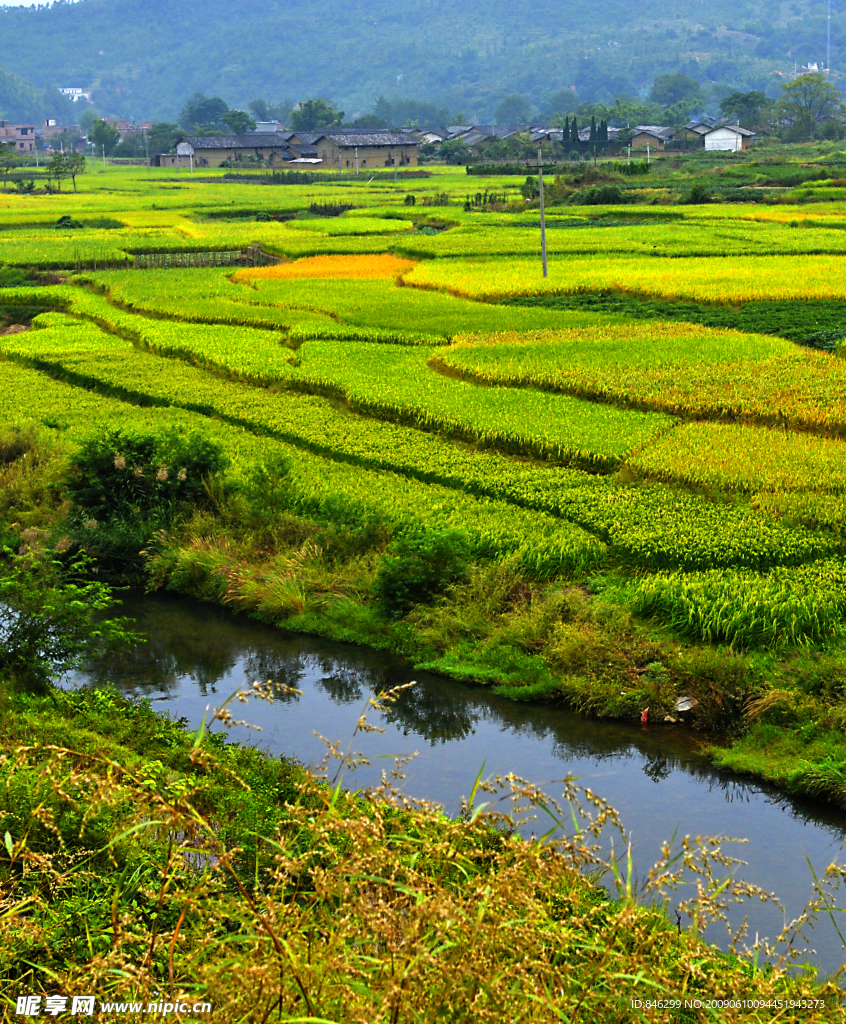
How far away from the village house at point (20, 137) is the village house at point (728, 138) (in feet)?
295

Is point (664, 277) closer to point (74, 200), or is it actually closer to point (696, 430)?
point (696, 430)

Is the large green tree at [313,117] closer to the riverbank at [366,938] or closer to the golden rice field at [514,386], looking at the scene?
the golden rice field at [514,386]

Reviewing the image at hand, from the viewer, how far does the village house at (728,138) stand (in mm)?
86625

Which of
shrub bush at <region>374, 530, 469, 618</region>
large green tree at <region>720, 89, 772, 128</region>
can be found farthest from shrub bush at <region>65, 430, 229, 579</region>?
large green tree at <region>720, 89, 772, 128</region>

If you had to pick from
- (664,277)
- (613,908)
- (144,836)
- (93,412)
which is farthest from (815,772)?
(664,277)

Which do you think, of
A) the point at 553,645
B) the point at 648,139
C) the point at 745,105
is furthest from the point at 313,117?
the point at 553,645

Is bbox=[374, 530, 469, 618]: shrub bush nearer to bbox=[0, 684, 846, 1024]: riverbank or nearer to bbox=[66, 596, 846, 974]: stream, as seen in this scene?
bbox=[66, 596, 846, 974]: stream

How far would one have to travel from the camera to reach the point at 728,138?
87250mm

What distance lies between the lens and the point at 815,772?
7.30 meters

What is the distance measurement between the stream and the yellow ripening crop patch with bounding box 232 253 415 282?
21.2 meters

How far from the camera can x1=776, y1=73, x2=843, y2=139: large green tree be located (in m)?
92.9

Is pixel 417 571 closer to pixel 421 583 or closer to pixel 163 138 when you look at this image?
pixel 421 583

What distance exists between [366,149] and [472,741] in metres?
89.4

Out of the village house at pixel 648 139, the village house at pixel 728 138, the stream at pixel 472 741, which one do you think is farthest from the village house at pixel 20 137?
the stream at pixel 472 741
